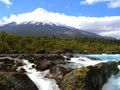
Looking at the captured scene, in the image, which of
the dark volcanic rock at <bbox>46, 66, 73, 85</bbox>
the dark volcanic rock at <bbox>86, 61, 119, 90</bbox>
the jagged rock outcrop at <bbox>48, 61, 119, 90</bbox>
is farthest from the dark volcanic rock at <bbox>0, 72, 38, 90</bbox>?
the dark volcanic rock at <bbox>86, 61, 119, 90</bbox>

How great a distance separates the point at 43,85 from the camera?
28.3 m

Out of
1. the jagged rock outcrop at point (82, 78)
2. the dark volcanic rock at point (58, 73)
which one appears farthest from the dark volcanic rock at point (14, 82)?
the dark volcanic rock at point (58, 73)

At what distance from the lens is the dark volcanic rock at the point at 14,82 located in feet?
68.7

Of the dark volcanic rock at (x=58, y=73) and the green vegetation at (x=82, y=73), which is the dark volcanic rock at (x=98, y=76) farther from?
the dark volcanic rock at (x=58, y=73)

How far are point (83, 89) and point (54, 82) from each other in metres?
4.30

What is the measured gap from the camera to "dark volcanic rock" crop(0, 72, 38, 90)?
2094cm

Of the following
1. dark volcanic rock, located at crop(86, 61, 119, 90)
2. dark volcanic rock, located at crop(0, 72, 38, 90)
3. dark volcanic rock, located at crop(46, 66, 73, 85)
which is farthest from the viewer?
dark volcanic rock, located at crop(46, 66, 73, 85)

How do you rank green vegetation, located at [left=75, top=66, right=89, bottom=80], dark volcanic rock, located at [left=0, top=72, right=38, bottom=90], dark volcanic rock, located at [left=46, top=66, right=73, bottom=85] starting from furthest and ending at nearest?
dark volcanic rock, located at [left=46, top=66, right=73, bottom=85], green vegetation, located at [left=75, top=66, right=89, bottom=80], dark volcanic rock, located at [left=0, top=72, right=38, bottom=90]

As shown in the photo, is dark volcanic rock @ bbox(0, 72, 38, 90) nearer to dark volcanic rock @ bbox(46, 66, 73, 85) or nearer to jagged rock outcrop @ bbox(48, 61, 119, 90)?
jagged rock outcrop @ bbox(48, 61, 119, 90)

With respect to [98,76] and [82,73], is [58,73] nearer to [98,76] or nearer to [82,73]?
[98,76]

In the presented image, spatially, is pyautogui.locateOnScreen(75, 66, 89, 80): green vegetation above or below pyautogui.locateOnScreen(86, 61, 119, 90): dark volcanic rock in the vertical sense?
above

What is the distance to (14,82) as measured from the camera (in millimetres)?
22359

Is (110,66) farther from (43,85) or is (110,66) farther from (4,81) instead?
(4,81)

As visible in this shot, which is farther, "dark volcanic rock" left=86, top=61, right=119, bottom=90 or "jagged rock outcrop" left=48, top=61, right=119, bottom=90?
"dark volcanic rock" left=86, top=61, right=119, bottom=90
